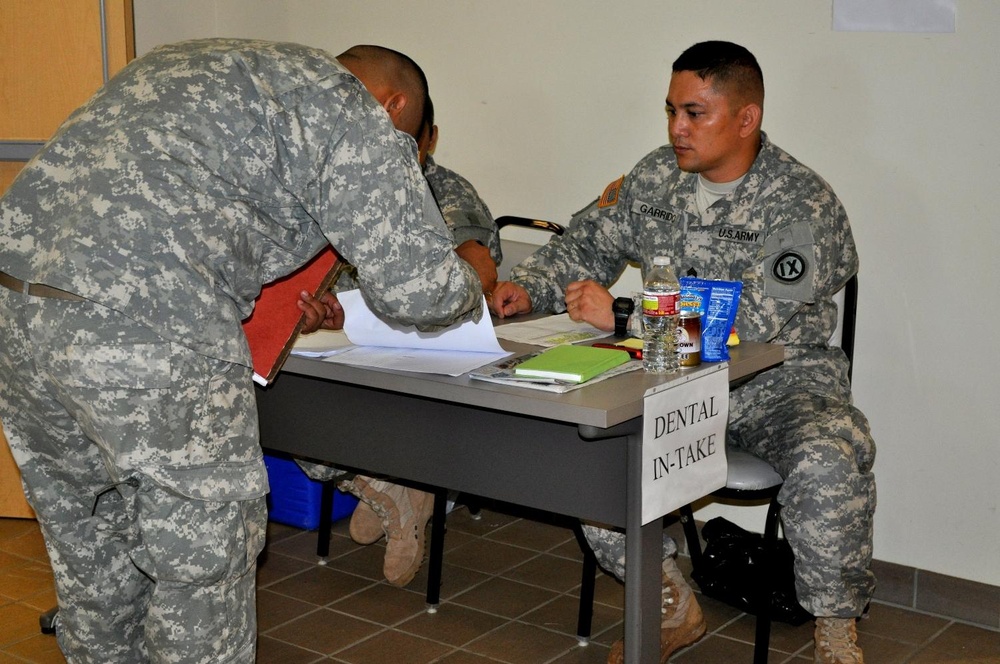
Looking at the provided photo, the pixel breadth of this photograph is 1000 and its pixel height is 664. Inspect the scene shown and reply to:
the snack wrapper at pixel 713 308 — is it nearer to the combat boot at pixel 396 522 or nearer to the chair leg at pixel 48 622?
the combat boot at pixel 396 522

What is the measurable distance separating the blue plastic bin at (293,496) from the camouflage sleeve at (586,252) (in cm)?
110

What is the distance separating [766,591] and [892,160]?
3.99ft

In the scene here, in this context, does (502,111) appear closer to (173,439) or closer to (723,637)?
(723,637)

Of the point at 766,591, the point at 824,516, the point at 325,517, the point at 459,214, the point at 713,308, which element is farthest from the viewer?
the point at 325,517

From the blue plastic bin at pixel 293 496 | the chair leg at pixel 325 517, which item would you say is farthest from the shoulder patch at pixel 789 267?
the blue plastic bin at pixel 293 496

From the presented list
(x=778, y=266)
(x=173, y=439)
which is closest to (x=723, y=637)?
(x=778, y=266)

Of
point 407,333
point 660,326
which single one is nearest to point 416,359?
point 407,333

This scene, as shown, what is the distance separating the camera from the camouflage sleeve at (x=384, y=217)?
5.63ft

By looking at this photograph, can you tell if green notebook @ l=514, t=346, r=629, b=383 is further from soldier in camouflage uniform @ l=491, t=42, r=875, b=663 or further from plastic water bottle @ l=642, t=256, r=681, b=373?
soldier in camouflage uniform @ l=491, t=42, r=875, b=663

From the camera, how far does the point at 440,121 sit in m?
3.77

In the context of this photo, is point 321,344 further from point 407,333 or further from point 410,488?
point 410,488

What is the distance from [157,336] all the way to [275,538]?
6.70 ft

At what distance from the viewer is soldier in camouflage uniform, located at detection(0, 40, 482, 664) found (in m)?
1.63

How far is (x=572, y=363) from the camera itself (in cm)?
203
